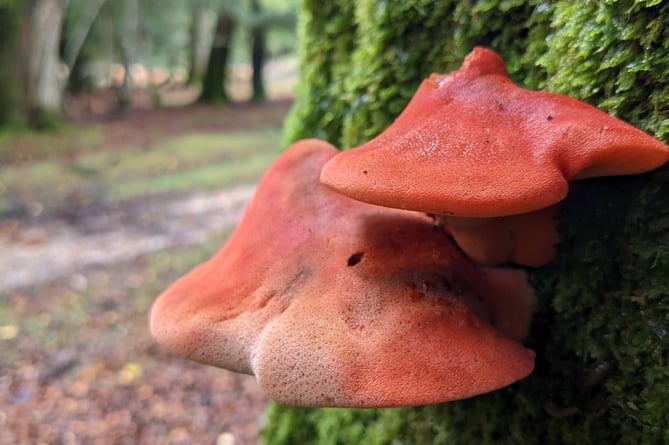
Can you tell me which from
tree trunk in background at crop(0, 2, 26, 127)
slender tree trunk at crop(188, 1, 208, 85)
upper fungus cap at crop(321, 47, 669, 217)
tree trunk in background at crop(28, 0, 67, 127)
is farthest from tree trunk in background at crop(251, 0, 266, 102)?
upper fungus cap at crop(321, 47, 669, 217)

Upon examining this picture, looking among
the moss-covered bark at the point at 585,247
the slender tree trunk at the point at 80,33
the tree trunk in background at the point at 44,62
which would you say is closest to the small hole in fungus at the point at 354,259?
the moss-covered bark at the point at 585,247

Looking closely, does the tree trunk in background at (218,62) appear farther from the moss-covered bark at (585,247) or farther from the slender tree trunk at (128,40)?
the moss-covered bark at (585,247)

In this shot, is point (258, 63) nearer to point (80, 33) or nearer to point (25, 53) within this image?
point (80, 33)

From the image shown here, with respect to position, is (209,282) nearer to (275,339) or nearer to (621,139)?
(275,339)

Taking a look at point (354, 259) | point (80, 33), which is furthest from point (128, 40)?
point (354, 259)

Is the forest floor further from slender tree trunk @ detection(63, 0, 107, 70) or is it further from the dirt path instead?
slender tree trunk @ detection(63, 0, 107, 70)

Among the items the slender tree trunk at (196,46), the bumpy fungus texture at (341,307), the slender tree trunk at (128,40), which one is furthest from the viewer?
the slender tree trunk at (196,46)

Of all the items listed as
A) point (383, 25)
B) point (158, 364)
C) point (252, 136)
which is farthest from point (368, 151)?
point (252, 136)
